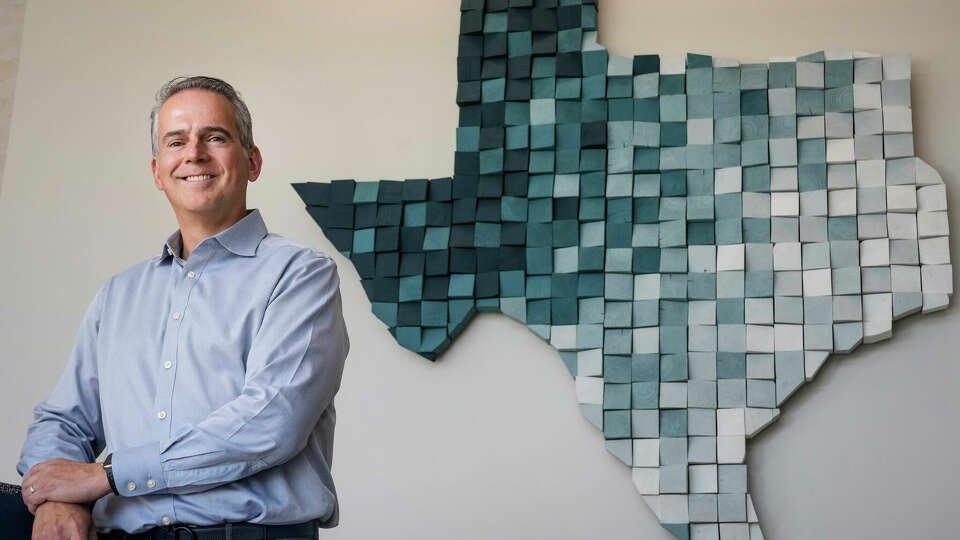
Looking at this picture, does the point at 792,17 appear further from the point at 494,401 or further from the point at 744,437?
the point at 494,401

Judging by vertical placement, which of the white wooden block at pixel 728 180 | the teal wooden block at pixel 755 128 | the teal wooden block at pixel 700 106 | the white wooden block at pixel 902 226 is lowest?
the white wooden block at pixel 902 226

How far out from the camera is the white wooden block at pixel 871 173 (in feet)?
8.70

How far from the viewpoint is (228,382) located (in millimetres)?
1585

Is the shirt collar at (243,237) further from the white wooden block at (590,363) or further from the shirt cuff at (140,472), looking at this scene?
the white wooden block at (590,363)

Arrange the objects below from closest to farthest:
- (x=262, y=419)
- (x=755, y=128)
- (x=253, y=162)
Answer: (x=262, y=419), (x=253, y=162), (x=755, y=128)

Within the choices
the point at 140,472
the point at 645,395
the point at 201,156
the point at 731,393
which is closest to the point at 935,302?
the point at 731,393

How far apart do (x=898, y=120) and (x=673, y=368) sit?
2.77 feet

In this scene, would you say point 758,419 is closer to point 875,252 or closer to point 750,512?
point 750,512

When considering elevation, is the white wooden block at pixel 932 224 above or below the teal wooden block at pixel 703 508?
above

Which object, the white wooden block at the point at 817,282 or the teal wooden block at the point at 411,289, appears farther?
the teal wooden block at the point at 411,289

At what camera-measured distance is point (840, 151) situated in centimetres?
270

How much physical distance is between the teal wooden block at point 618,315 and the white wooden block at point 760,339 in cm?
30

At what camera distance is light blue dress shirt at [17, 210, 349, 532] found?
1479 mm


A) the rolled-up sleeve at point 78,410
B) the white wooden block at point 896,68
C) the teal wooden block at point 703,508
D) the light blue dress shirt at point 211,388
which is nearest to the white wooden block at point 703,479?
the teal wooden block at point 703,508
